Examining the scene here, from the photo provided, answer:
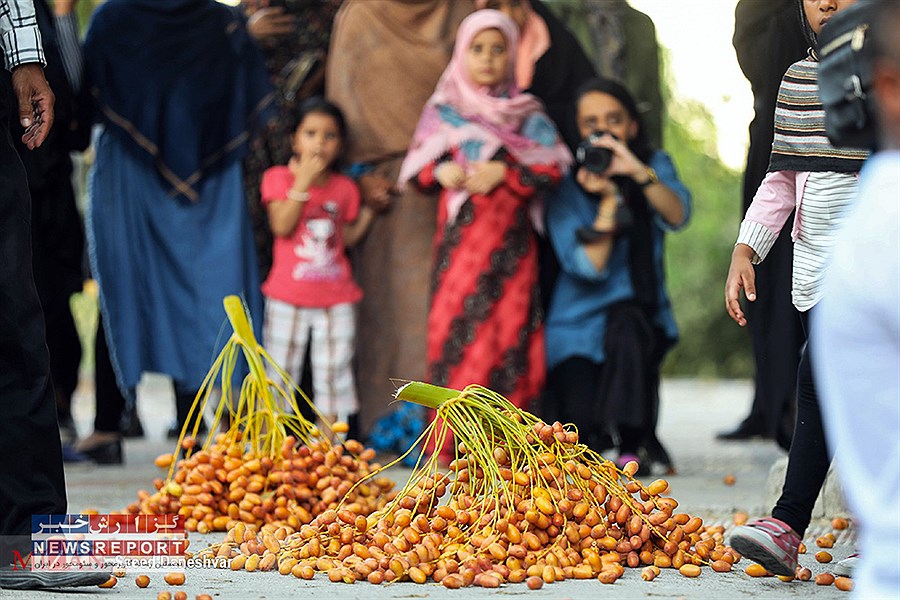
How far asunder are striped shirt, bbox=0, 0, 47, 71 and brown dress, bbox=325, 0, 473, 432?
2522mm

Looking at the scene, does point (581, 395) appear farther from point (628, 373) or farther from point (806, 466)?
point (806, 466)

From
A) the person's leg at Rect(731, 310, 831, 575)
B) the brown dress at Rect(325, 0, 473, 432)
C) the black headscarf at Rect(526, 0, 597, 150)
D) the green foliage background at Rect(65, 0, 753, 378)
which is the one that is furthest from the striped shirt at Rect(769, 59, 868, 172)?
the green foliage background at Rect(65, 0, 753, 378)

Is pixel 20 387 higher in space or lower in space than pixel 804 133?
lower

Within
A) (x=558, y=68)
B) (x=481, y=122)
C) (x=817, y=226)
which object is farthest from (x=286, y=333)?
(x=817, y=226)

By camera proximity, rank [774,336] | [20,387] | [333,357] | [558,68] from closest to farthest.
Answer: [20,387] → [774,336] → [333,357] → [558,68]

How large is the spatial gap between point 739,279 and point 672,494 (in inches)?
63.7

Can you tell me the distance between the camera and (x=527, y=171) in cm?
492

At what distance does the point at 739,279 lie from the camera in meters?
3.11

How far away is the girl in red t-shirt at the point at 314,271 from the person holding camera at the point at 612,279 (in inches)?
32.4

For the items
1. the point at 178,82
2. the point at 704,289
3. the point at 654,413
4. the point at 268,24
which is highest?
the point at 268,24

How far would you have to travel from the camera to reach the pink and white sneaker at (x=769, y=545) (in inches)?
111

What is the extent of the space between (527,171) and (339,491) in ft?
5.84

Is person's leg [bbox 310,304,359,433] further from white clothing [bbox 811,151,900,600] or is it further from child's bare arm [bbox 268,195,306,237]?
white clothing [bbox 811,151,900,600]

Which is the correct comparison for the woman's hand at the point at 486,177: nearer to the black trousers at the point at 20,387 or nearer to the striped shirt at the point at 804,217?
the striped shirt at the point at 804,217
